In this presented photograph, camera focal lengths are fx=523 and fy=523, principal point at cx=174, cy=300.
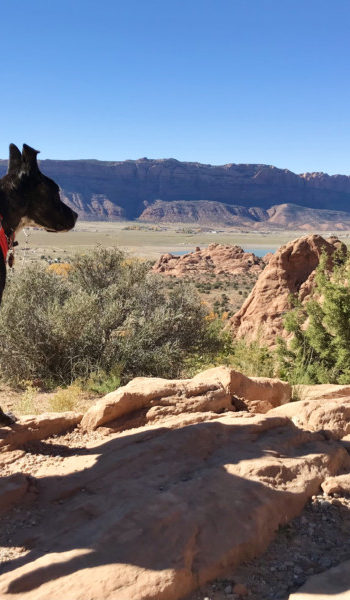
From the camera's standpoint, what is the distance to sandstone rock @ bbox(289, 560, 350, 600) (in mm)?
2684

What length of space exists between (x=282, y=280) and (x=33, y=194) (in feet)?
39.5

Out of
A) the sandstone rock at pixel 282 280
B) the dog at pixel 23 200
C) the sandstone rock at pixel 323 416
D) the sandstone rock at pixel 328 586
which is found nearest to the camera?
the sandstone rock at pixel 328 586

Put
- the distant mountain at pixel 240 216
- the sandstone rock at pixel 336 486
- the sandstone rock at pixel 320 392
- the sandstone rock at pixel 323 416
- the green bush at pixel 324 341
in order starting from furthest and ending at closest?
the distant mountain at pixel 240 216 → the green bush at pixel 324 341 → the sandstone rock at pixel 320 392 → the sandstone rock at pixel 323 416 → the sandstone rock at pixel 336 486

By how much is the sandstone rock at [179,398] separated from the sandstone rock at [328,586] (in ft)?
8.06

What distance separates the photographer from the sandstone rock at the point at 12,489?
3599mm

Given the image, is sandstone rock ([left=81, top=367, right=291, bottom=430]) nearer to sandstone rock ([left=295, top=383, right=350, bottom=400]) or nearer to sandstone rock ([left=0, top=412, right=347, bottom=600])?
sandstone rock ([left=0, top=412, right=347, bottom=600])

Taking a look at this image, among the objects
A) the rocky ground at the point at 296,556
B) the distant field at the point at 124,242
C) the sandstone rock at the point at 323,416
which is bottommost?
the rocky ground at the point at 296,556

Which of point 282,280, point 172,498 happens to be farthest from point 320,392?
point 282,280

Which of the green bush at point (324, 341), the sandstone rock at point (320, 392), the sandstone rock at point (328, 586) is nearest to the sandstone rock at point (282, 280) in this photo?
the green bush at point (324, 341)

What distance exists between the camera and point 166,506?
3.30 m

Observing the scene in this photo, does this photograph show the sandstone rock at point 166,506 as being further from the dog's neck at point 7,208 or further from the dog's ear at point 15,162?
the dog's ear at point 15,162

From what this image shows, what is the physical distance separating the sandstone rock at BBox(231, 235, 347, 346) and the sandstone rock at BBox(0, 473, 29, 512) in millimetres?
11450

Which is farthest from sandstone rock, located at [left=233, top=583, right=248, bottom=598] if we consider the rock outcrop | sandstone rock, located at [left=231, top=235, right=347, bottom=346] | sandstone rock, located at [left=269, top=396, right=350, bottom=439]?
the rock outcrop

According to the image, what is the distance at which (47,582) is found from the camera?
8.98 feet
